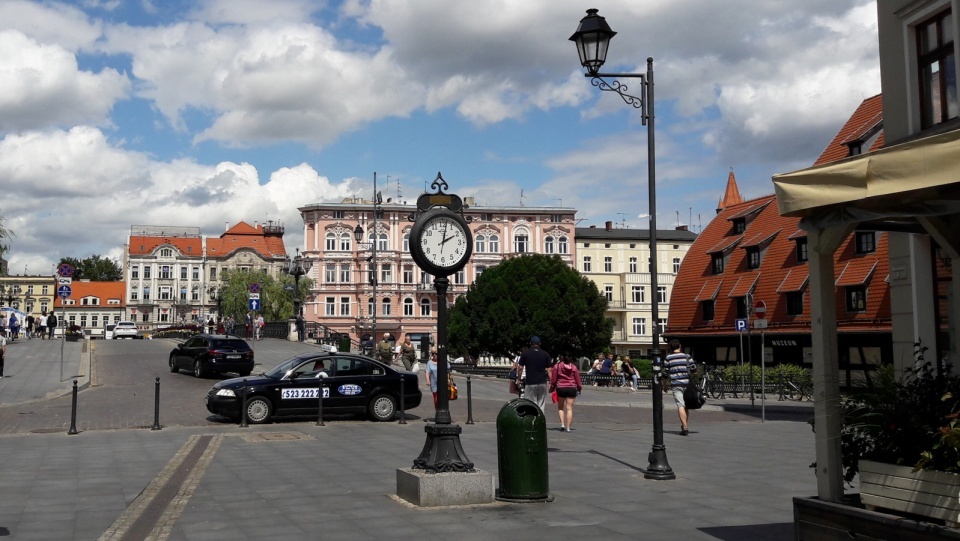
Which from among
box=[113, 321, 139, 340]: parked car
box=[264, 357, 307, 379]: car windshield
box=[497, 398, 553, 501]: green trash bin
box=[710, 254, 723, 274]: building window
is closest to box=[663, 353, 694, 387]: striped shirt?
box=[497, 398, 553, 501]: green trash bin

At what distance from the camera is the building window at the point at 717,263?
172ft

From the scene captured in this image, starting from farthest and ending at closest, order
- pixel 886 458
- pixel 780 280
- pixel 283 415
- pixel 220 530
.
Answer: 1. pixel 780 280
2. pixel 283 415
3. pixel 220 530
4. pixel 886 458

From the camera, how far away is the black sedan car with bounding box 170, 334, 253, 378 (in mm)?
31750

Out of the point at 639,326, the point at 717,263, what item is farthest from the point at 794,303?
the point at 639,326

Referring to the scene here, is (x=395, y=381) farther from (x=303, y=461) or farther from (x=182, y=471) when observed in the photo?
(x=182, y=471)

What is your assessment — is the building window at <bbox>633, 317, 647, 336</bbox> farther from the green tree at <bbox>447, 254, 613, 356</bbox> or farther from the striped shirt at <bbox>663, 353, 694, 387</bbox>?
the striped shirt at <bbox>663, 353, 694, 387</bbox>

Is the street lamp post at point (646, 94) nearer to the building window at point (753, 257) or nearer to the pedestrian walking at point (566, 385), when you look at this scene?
the pedestrian walking at point (566, 385)

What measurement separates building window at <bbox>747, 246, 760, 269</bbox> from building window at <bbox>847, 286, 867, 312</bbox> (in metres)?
7.95

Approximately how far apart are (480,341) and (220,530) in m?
59.2

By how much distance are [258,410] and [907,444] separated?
15983mm

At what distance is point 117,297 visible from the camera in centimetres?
13725

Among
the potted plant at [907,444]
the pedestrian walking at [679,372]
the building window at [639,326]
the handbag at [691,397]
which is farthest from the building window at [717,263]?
the potted plant at [907,444]

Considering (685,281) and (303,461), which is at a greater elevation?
(685,281)

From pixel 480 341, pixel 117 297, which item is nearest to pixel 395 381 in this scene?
pixel 480 341
